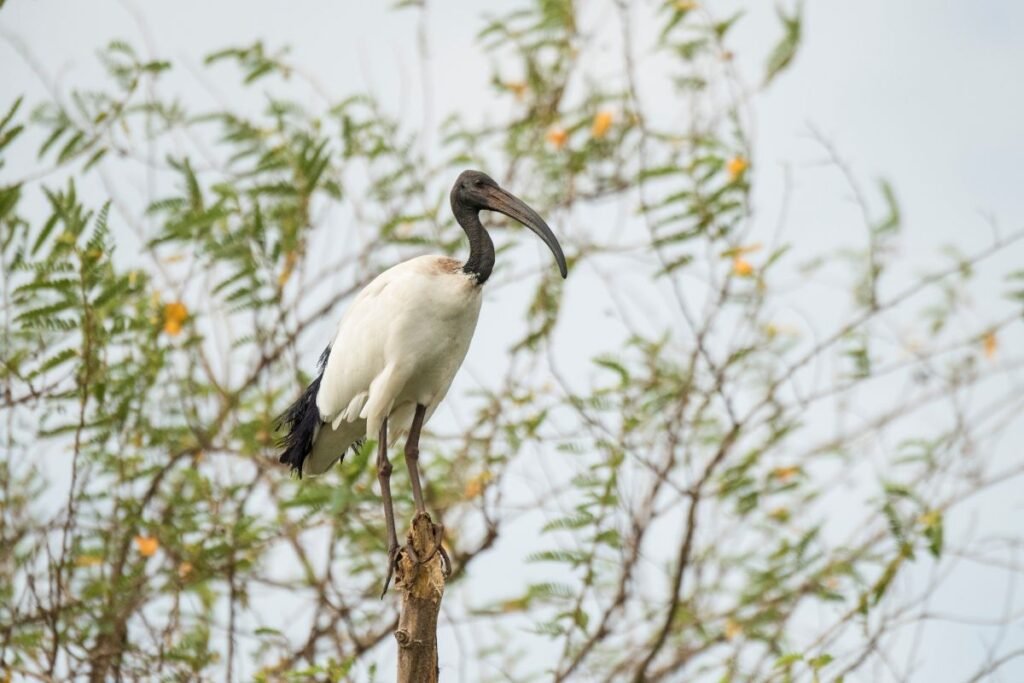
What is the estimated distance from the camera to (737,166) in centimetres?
696

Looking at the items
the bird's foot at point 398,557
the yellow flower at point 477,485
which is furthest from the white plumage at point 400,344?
the yellow flower at point 477,485

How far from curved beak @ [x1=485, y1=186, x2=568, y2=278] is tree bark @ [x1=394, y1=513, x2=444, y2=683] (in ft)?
4.09

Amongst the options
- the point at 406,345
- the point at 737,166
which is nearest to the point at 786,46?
the point at 737,166

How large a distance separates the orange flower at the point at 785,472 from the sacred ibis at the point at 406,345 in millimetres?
2775

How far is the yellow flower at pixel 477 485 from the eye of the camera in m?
7.04

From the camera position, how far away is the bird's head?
552 cm

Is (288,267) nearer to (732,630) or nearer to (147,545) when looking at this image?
(147,545)

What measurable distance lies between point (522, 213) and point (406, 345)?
67 cm

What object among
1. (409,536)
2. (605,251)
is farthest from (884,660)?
(605,251)

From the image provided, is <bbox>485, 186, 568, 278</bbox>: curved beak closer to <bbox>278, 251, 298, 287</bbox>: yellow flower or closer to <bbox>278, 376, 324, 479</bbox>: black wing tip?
<bbox>278, 376, 324, 479</bbox>: black wing tip

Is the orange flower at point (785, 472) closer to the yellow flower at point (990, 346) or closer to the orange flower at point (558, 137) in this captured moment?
the yellow flower at point (990, 346)

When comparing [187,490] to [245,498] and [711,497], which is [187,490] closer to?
[245,498]

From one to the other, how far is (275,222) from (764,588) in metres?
3.14

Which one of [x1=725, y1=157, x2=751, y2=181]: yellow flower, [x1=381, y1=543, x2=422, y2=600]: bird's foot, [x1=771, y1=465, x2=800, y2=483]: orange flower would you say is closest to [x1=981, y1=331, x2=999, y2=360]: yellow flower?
[x1=771, y1=465, x2=800, y2=483]: orange flower
